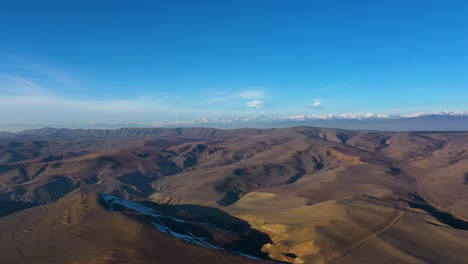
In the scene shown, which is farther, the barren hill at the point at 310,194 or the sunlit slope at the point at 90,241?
the barren hill at the point at 310,194

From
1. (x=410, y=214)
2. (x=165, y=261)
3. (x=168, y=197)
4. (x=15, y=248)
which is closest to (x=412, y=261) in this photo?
(x=410, y=214)

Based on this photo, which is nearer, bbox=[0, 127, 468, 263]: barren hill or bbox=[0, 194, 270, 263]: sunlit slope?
bbox=[0, 194, 270, 263]: sunlit slope

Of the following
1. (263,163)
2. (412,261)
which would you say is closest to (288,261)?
(412,261)

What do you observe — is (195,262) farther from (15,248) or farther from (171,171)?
(171,171)

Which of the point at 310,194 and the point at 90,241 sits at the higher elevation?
the point at 90,241

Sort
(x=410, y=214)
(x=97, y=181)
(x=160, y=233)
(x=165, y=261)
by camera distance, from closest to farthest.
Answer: (x=165, y=261) → (x=160, y=233) → (x=410, y=214) → (x=97, y=181)

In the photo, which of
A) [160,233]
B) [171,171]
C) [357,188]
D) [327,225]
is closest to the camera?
[160,233]

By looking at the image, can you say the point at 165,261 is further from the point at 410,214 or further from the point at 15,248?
the point at 410,214

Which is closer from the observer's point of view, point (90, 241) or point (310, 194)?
point (90, 241)

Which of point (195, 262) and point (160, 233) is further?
point (160, 233)
